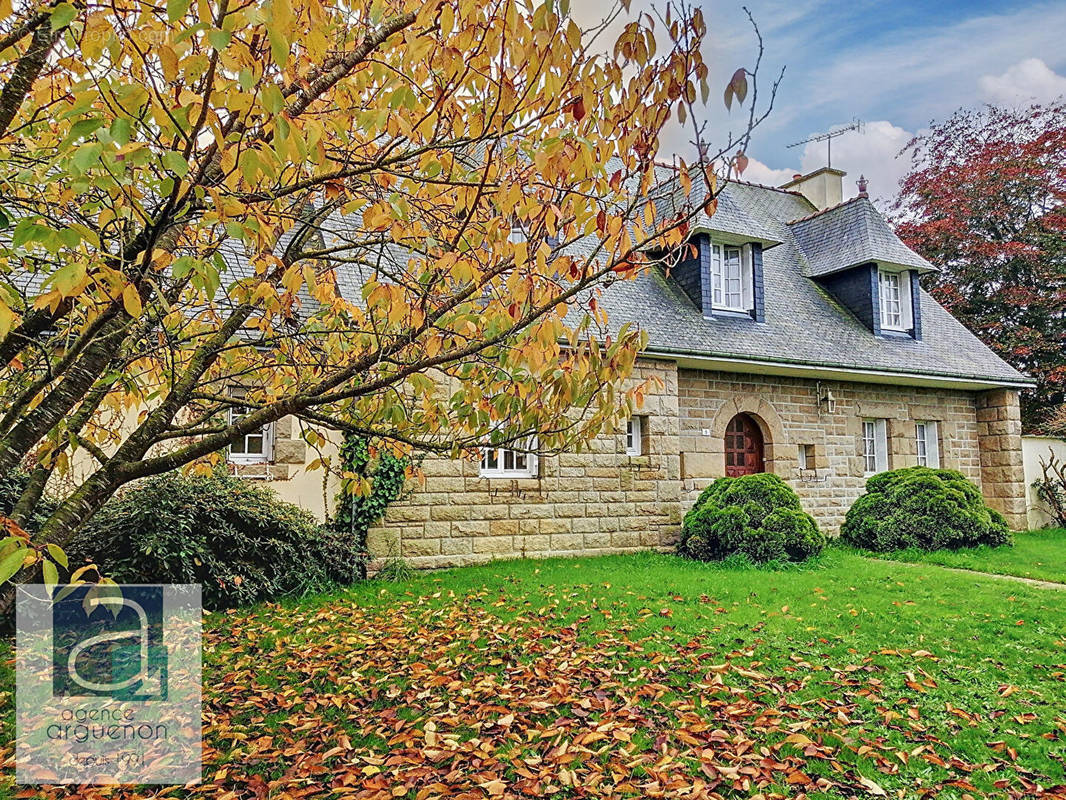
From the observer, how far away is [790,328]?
1298 cm

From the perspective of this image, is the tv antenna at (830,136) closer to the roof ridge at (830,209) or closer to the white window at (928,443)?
the roof ridge at (830,209)

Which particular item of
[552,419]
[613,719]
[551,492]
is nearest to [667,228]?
[552,419]

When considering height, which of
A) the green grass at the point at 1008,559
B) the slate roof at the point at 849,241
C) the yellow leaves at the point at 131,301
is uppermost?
the slate roof at the point at 849,241

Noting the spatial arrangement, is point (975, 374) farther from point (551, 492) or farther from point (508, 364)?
point (508, 364)

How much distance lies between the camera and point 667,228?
8.47 ft

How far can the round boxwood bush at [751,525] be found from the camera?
971 cm

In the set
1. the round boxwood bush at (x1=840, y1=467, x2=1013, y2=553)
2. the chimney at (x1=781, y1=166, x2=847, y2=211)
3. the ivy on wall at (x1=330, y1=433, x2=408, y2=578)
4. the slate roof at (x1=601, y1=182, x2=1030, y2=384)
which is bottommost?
the round boxwood bush at (x1=840, y1=467, x2=1013, y2=553)

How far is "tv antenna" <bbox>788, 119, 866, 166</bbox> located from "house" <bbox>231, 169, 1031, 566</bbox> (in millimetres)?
1177

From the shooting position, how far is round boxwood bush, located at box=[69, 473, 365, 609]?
7.04 meters

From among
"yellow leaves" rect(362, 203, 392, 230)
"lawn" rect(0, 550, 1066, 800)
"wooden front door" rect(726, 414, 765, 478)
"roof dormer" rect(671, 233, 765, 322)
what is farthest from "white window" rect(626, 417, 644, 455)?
"yellow leaves" rect(362, 203, 392, 230)

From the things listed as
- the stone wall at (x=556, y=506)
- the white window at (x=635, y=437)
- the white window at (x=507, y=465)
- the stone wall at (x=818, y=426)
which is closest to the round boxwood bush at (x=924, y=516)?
the stone wall at (x=818, y=426)

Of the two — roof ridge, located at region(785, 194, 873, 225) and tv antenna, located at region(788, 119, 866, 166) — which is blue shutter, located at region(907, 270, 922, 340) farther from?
tv antenna, located at region(788, 119, 866, 166)

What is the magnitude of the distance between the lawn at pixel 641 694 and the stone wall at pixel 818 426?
13.5 ft

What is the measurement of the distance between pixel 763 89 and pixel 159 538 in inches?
271
